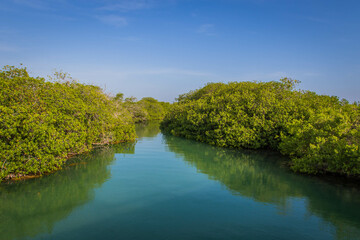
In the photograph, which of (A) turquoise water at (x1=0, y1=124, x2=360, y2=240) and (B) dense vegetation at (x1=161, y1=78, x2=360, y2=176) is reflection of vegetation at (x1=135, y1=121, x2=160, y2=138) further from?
(A) turquoise water at (x1=0, y1=124, x2=360, y2=240)

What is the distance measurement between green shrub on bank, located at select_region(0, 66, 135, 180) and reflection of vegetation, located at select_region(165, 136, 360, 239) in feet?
23.5

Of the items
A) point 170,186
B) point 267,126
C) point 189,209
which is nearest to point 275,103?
point 267,126

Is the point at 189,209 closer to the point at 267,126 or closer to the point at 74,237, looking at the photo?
the point at 74,237

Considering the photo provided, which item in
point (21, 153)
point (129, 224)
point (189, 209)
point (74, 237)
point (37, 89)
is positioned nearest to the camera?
point (74, 237)

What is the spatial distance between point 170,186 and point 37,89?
9249 mm

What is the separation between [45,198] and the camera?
30.0 ft

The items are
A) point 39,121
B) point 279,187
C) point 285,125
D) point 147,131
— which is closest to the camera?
point 279,187

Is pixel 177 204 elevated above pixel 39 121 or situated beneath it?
situated beneath

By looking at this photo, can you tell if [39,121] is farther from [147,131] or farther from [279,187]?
[147,131]

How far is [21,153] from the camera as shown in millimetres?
10461

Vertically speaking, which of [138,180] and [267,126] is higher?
[267,126]

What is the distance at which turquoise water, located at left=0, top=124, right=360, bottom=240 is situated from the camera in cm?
689

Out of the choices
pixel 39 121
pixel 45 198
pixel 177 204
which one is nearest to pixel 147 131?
pixel 39 121

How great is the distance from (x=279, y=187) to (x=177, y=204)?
15.9 feet
